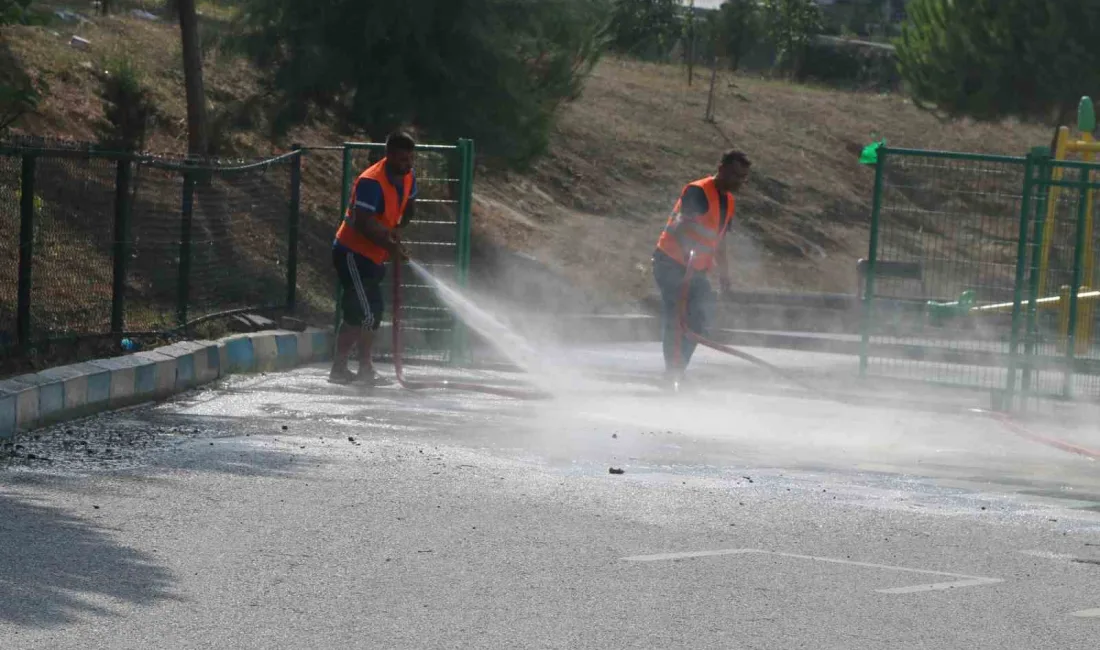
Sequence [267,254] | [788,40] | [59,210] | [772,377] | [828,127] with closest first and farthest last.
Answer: [59,210]
[772,377]
[267,254]
[828,127]
[788,40]

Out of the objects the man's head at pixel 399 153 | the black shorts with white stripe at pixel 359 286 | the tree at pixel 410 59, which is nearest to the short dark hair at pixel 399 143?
the man's head at pixel 399 153

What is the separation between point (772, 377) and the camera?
1480 cm

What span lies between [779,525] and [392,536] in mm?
1751

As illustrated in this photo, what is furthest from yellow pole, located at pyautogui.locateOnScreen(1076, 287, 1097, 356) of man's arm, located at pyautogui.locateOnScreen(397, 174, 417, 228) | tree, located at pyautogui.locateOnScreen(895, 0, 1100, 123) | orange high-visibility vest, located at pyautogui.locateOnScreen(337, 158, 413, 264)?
tree, located at pyautogui.locateOnScreen(895, 0, 1100, 123)

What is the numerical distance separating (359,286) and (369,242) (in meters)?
0.32

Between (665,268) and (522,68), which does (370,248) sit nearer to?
(665,268)

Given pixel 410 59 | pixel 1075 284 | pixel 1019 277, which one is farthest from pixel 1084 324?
pixel 410 59

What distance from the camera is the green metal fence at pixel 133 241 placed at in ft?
37.2

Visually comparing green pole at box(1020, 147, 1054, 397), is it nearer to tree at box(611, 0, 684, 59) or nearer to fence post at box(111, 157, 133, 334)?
fence post at box(111, 157, 133, 334)

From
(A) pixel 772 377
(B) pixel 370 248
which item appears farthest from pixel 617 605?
(A) pixel 772 377

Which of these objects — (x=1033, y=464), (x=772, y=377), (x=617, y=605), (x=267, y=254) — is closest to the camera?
(x=617, y=605)

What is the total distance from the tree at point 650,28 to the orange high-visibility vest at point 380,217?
104 feet

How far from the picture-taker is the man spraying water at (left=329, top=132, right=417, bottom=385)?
39.3 ft

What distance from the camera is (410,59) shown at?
61.3ft
